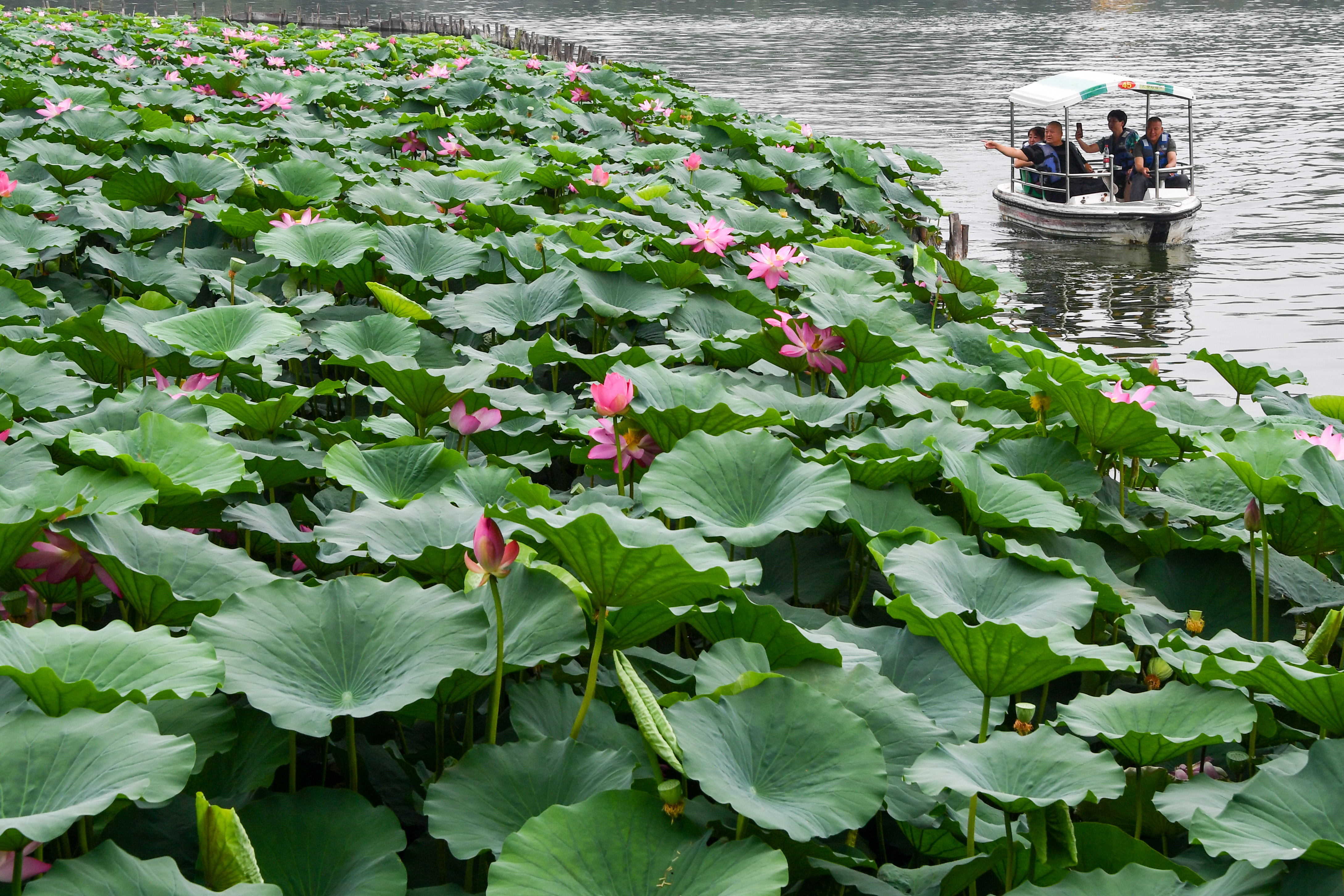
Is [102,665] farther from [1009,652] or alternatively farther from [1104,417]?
[1104,417]

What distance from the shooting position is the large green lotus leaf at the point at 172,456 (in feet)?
5.33

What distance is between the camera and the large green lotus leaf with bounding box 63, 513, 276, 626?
138 centimetres

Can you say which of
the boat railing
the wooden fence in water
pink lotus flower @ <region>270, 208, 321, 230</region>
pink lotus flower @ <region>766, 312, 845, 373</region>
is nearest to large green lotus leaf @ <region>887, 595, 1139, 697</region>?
pink lotus flower @ <region>766, 312, 845, 373</region>

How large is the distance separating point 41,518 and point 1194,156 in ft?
65.5

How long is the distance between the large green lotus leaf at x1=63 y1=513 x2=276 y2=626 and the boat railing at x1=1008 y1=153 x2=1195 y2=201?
44.4ft

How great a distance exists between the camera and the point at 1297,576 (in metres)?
1.99

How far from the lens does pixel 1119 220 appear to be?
13500mm

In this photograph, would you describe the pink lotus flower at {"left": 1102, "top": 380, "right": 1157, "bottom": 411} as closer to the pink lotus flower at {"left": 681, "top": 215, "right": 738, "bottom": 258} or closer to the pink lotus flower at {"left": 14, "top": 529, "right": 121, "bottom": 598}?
the pink lotus flower at {"left": 681, "top": 215, "right": 738, "bottom": 258}

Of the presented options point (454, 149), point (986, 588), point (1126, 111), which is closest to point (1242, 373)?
point (986, 588)

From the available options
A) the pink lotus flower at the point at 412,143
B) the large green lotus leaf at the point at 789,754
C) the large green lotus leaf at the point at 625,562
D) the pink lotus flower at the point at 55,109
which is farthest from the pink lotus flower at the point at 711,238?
the pink lotus flower at the point at 55,109

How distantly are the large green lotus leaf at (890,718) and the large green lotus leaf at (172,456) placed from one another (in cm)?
83

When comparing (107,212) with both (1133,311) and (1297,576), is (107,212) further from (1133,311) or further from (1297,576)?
(1133,311)

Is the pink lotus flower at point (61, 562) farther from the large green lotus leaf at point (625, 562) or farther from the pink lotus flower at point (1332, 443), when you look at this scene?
the pink lotus flower at point (1332, 443)

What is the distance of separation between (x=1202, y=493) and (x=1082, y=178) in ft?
42.7
